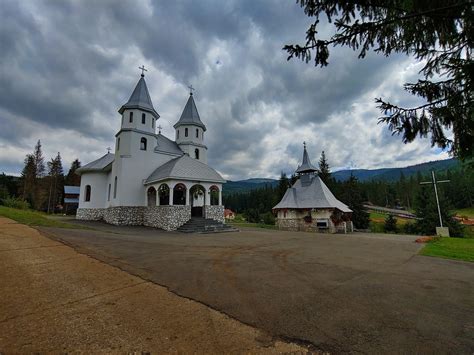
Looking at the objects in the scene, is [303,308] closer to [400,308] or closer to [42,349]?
[400,308]

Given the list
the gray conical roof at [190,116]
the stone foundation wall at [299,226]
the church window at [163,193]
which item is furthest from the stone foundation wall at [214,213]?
the gray conical roof at [190,116]

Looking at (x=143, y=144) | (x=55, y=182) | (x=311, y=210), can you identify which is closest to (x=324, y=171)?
(x=311, y=210)

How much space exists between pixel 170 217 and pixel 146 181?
19.0 ft

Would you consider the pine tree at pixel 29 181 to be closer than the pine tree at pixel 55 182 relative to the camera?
Yes

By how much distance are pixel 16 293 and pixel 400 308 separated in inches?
226

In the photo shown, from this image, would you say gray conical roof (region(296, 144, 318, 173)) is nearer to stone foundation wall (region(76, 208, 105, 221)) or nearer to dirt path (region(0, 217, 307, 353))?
stone foundation wall (region(76, 208, 105, 221))

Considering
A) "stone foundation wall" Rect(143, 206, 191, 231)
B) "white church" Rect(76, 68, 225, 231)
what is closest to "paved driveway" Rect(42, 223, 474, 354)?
"stone foundation wall" Rect(143, 206, 191, 231)

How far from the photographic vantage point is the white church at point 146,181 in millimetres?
18434

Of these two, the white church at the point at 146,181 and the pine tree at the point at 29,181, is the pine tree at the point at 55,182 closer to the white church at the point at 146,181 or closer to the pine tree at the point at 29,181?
the pine tree at the point at 29,181

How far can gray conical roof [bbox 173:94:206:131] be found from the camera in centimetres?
2706

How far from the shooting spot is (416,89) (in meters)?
4.04

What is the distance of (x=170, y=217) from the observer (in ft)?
56.1

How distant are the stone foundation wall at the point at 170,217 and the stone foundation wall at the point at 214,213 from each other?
1.65 m

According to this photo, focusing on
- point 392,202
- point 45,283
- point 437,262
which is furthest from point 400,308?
point 392,202
